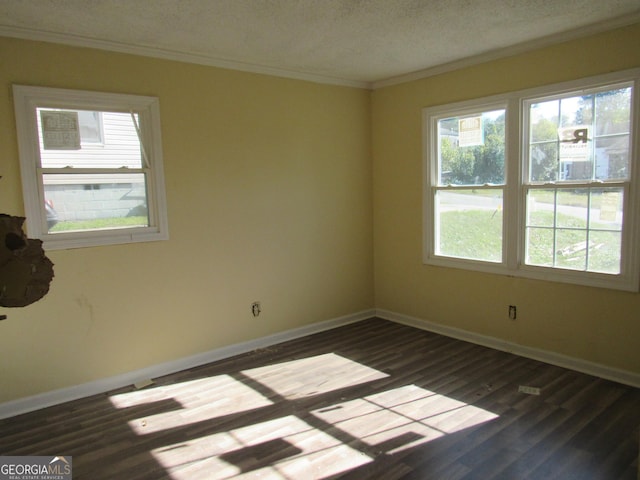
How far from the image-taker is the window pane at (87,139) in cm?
310

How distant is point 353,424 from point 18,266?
2.44 meters

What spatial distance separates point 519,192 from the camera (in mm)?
3664

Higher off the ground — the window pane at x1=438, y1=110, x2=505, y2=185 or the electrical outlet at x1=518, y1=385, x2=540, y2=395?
the window pane at x1=438, y1=110, x2=505, y2=185

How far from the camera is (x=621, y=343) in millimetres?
3201

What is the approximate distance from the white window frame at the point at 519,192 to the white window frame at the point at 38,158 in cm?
249

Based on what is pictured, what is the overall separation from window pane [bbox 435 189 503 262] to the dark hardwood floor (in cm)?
95

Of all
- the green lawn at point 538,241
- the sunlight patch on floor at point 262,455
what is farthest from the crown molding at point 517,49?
the sunlight patch on floor at point 262,455

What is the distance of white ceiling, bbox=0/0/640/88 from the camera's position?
2646 millimetres

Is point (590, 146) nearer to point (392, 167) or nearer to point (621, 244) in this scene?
point (621, 244)

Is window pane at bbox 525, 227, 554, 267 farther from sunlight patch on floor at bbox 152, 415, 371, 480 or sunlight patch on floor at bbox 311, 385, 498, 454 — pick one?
sunlight patch on floor at bbox 152, 415, 371, 480

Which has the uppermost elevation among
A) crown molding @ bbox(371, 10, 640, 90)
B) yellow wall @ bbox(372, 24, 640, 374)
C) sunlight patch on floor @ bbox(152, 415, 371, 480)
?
crown molding @ bbox(371, 10, 640, 90)

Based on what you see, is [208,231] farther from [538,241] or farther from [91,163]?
[538,241]

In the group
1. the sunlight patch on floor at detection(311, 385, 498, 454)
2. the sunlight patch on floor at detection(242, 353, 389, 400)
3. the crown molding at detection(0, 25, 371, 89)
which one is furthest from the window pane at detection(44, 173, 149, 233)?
the sunlight patch on floor at detection(311, 385, 498, 454)

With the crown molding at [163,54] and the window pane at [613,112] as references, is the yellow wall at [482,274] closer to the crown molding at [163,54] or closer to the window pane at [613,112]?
the window pane at [613,112]
